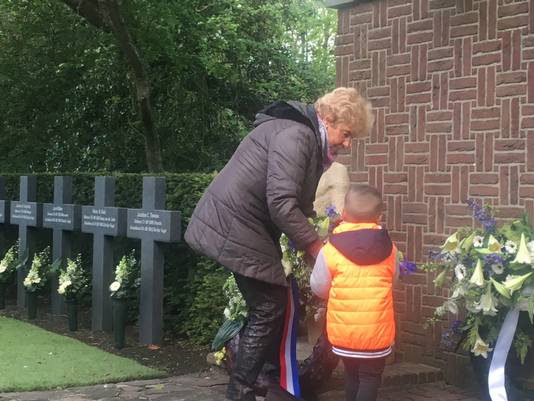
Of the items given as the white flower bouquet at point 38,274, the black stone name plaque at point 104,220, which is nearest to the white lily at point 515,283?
the black stone name plaque at point 104,220

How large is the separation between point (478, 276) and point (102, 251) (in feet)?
14.8

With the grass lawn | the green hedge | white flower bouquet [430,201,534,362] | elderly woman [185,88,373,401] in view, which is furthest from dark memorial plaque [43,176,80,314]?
white flower bouquet [430,201,534,362]

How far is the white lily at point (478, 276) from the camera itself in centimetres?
402

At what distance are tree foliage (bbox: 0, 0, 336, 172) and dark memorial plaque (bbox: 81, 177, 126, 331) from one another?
14.7ft

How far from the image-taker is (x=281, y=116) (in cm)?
393

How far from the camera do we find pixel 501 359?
4.23 meters

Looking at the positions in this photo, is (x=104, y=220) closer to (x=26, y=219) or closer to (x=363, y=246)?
(x=26, y=219)

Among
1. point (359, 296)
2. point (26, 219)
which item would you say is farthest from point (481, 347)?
point (26, 219)

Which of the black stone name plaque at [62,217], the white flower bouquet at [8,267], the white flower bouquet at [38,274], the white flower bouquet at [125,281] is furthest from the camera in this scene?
the white flower bouquet at [8,267]

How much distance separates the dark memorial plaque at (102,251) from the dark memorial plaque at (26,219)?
1471mm

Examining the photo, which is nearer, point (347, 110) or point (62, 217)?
point (347, 110)

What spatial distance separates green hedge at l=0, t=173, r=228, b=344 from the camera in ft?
22.2

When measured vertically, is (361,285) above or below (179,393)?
above

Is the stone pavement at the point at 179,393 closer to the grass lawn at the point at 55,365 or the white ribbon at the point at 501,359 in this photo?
the grass lawn at the point at 55,365
